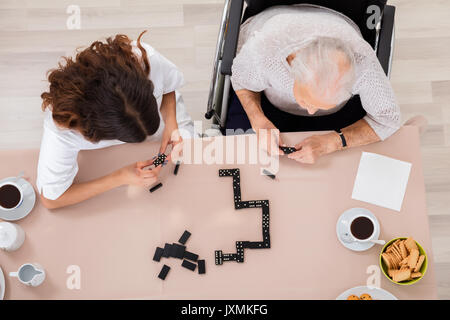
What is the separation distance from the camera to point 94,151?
1.39m

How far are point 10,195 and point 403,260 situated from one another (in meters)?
1.32

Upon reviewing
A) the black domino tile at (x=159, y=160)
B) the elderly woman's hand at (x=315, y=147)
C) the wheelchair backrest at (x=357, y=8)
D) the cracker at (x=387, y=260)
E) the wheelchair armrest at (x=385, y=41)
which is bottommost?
the cracker at (x=387, y=260)

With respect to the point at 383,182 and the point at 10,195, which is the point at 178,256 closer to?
the point at 10,195

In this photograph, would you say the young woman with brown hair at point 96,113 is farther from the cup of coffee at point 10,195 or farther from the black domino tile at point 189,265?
the black domino tile at point 189,265

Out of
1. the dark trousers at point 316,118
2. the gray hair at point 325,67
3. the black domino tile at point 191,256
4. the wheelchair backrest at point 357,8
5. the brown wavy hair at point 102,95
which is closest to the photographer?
the brown wavy hair at point 102,95

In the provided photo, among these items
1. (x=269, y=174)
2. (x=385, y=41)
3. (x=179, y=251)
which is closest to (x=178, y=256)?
(x=179, y=251)

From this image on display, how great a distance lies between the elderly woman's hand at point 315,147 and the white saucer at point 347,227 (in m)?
0.22

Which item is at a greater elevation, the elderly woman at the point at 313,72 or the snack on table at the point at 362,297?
the elderly woman at the point at 313,72

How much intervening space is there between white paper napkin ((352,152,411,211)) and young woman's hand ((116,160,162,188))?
2.27ft

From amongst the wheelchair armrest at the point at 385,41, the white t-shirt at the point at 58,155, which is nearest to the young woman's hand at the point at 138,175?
the white t-shirt at the point at 58,155

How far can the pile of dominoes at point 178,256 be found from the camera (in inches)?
51.2

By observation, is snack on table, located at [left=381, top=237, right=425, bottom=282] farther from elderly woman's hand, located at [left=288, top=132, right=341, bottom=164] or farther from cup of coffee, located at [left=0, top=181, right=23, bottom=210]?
cup of coffee, located at [left=0, top=181, right=23, bottom=210]

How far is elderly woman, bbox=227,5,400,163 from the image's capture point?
1225 mm

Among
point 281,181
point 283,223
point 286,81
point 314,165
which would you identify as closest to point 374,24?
point 286,81
